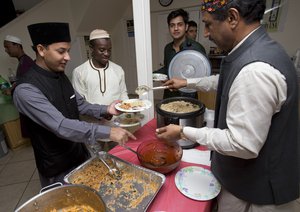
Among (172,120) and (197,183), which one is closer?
(197,183)

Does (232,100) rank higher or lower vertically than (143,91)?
higher

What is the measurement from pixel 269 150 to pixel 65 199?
0.80 m

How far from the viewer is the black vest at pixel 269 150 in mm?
605

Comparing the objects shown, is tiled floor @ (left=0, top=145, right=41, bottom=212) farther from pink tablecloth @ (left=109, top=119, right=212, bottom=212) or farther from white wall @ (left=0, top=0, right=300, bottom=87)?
pink tablecloth @ (left=109, top=119, right=212, bottom=212)

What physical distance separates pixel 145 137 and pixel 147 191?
1.69ft

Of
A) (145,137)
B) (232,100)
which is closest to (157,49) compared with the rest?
(145,137)

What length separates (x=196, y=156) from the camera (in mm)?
1090

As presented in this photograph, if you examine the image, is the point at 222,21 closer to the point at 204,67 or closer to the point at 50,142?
the point at 204,67

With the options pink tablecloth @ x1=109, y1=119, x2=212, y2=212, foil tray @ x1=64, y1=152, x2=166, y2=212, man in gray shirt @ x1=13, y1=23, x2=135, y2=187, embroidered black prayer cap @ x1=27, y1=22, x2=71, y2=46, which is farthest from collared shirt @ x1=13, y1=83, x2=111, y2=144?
pink tablecloth @ x1=109, y1=119, x2=212, y2=212

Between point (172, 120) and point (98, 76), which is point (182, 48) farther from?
point (172, 120)

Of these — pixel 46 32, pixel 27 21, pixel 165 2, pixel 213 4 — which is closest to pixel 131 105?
pixel 46 32

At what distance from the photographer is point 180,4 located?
3615 mm

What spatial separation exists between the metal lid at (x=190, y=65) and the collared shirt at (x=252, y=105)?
0.80 meters

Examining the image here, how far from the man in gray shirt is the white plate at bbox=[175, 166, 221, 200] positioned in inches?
13.4
